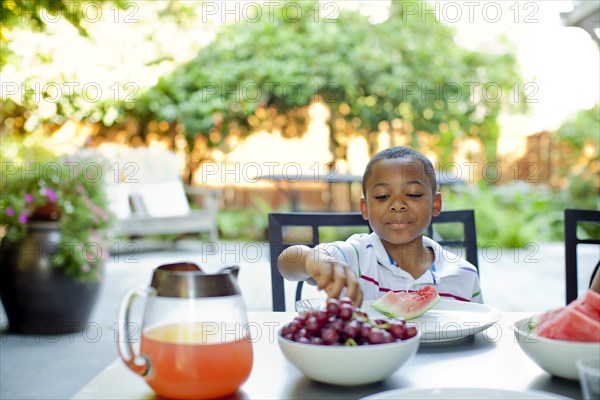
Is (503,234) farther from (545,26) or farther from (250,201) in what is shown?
(250,201)

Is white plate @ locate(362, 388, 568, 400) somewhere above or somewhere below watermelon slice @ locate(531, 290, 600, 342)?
below

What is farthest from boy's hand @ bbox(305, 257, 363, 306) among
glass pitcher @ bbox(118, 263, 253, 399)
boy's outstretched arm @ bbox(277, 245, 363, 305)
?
glass pitcher @ bbox(118, 263, 253, 399)

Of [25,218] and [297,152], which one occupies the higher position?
[297,152]

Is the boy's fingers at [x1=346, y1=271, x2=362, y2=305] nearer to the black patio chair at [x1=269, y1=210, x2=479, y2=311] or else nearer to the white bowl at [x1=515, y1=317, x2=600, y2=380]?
the white bowl at [x1=515, y1=317, x2=600, y2=380]

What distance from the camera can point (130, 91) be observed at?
22.8ft

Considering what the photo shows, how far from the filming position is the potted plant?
3.67 meters

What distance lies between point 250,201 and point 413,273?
7556mm

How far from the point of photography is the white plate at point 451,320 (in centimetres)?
106

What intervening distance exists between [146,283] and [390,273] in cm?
306

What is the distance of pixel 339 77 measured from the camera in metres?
8.11

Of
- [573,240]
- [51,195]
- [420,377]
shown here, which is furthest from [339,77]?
[420,377]

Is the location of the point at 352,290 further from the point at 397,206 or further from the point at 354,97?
the point at 354,97

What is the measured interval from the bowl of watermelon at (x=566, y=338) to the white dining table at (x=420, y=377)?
3 centimetres

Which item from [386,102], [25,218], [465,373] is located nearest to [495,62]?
[386,102]
